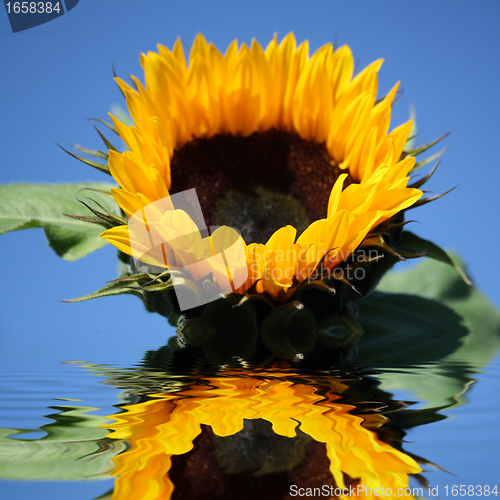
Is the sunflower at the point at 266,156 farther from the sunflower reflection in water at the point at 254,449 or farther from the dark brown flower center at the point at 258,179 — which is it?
the sunflower reflection in water at the point at 254,449

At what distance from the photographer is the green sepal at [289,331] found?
104cm

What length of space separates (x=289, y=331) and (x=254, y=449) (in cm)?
70

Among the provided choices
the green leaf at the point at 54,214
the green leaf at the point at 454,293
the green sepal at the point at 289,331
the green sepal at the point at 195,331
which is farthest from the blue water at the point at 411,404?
the green leaf at the point at 454,293

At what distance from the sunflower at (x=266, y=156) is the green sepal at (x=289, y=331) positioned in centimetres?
4

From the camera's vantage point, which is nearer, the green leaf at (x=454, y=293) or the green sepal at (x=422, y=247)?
the green sepal at (x=422, y=247)

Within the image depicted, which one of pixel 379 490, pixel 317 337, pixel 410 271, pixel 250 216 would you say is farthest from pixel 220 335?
pixel 410 271

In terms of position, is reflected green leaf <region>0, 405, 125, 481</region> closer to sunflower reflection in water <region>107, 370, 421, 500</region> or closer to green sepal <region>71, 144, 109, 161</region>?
sunflower reflection in water <region>107, 370, 421, 500</region>

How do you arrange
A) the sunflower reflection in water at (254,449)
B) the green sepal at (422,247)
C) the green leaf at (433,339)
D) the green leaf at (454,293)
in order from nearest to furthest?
1. the sunflower reflection in water at (254,449)
2. the green leaf at (433,339)
3. the green sepal at (422,247)
4. the green leaf at (454,293)

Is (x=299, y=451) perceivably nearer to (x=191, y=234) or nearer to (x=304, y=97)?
(x=191, y=234)

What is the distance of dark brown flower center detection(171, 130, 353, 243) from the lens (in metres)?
1.48

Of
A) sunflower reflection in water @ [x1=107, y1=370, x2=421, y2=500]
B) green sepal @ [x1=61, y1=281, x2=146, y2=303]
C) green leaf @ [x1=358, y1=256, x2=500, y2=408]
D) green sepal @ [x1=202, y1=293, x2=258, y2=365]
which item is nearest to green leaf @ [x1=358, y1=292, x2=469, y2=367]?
green leaf @ [x1=358, y1=256, x2=500, y2=408]

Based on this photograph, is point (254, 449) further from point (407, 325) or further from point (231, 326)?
point (407, 325)

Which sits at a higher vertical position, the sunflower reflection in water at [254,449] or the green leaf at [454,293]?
the green leaf at [454,293]

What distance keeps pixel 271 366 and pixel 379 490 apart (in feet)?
1.82
